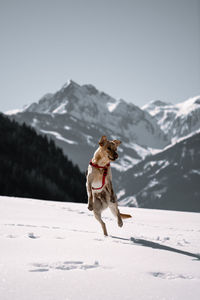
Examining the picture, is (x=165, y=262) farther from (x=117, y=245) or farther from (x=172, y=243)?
(x=172, y=243)

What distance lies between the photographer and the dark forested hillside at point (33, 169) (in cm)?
8745

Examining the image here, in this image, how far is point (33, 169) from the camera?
327 feet

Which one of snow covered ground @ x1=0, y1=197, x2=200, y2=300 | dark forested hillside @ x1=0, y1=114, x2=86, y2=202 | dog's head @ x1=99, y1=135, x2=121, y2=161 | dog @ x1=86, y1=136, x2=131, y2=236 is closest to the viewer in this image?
snow covered ground @ x1=0, y1=197, x2=200, y2=300

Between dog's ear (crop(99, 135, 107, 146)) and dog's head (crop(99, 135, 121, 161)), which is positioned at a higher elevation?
dog's ear (crop(99, 135, 107, 146))

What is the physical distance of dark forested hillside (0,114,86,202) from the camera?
287ft

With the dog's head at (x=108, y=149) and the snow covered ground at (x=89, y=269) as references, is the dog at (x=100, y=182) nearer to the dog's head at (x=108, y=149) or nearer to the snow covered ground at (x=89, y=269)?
the dog's head at (x=108, y=149)

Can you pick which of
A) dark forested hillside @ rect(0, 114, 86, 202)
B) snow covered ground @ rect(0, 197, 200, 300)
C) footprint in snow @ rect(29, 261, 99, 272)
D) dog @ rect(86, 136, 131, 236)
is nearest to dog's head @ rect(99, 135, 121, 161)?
dog @ rect(86, 136, 131, 236)

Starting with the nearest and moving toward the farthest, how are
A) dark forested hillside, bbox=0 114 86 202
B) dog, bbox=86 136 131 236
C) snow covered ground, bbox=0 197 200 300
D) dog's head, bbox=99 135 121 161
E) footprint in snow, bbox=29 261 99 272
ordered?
snow covered ground, bbox=0 197 200 300, footprint in snow, bbox=29 261 99 272, dog's head, bbox=99 135 121 161, dog, bbox=86 136 131 236, dark forested hillside, bbox=0 114 86 202

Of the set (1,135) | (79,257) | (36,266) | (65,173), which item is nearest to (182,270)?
(79,257)

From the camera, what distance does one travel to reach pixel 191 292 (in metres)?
2.80

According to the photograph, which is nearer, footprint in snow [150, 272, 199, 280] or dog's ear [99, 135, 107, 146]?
footprint in snow [150, 272, 199, 280]

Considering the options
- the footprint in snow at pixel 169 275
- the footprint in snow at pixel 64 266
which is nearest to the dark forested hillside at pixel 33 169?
the footprint in snow at pixel 64 266

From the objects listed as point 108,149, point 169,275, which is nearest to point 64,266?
point 169,275

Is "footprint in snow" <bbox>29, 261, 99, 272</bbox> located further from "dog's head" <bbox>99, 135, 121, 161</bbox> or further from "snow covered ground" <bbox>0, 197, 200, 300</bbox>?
"dog's head" <bbox>99, 135, 121, 161</bbox>
